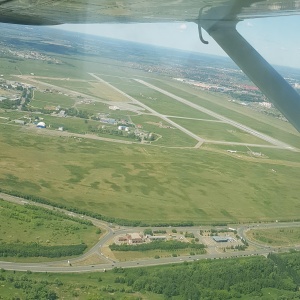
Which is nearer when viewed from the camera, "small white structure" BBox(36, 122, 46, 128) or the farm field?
the farm field

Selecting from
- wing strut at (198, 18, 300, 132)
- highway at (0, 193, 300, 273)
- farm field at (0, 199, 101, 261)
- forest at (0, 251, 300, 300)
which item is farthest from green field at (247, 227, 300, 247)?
wing strut at (198, 18, 300, 132)

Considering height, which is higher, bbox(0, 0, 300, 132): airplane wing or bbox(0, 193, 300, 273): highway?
bbox(0, 0, 300, 132): airplane wing

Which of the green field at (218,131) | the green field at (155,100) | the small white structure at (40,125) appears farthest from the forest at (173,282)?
the green field at (155,100)

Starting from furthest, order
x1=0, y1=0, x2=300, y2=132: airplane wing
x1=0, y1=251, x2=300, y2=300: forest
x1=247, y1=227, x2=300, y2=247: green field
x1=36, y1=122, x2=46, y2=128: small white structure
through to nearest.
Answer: x1=36, y1=122, x2=46, y2=128: small white structure < x1=247, y1=227, x2=300, y2=247: green field < x1=0, y1=251, x2=300, y2=300: forest < x1=0, y1=0, x2=300, y2=132: airplane wing

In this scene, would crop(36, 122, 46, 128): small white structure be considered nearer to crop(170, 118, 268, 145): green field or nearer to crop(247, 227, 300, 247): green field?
crop(170, 118, 268, 145): green field

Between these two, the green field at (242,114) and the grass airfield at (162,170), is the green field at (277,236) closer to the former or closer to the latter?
the grass airfield at (162,170)

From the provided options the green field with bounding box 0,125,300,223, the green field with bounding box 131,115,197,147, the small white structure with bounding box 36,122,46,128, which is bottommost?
the green field with bounding box 0,125,300,223

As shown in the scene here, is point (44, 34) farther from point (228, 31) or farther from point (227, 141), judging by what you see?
point (228, 31)

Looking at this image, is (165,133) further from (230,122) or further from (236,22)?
(236,22)
